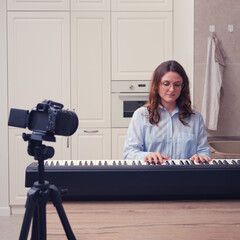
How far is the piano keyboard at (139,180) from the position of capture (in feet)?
3.70

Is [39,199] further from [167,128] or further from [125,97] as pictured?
[125,97]

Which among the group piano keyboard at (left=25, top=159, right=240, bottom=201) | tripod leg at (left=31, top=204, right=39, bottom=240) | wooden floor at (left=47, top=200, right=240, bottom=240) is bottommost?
wooden floor at (left=47, top=200, right=240, bottom=240)

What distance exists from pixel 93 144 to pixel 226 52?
1.46 m

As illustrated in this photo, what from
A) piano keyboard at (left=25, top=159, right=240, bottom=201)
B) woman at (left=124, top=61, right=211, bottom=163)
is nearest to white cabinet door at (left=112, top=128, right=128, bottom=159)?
woman at (left=124, top=61, right=211, bottom=163)

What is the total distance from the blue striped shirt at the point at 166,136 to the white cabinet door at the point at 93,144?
151 cm

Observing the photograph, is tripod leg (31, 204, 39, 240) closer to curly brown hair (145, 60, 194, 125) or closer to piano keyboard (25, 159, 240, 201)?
piano keyboard (25, 159, 240, 201)

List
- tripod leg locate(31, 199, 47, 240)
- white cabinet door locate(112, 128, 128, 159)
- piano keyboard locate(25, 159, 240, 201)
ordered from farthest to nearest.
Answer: white cabinet door locate(112, 128, 128, 159) < piano keyboard locate(25, 159, 240, 201) < tripod leg locate(31, 199, 47, 240)

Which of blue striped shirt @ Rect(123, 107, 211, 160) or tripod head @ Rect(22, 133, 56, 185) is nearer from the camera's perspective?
tripod head @ Rect(22, 133, 56, 185)

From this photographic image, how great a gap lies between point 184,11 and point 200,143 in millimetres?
1614

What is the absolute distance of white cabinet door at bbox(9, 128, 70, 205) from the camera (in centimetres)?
338

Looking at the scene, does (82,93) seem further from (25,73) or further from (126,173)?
(126,173)

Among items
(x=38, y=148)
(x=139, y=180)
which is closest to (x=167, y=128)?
(x=139, y=180)

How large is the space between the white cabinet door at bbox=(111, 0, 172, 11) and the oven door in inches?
31.8

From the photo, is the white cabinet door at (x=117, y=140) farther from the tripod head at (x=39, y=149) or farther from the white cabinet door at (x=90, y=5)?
the tripod head at (x=39, y=149)
